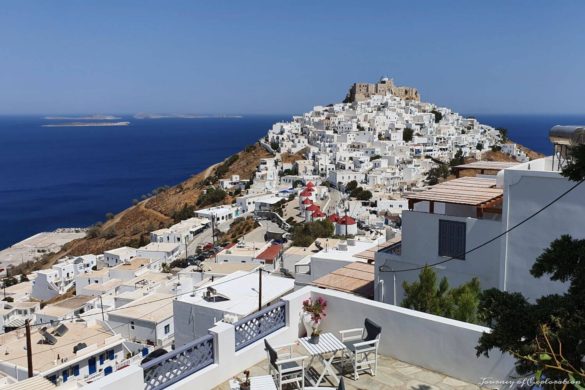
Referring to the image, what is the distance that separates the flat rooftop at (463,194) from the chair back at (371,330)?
11.0ft

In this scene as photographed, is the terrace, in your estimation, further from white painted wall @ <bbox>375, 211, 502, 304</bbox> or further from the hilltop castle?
the hilltop castle

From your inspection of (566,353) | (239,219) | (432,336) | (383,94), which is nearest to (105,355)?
(432,336)

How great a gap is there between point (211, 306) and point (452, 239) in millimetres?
7148

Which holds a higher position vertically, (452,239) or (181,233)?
(452,239)

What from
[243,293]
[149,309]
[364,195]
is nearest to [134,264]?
[149,309]

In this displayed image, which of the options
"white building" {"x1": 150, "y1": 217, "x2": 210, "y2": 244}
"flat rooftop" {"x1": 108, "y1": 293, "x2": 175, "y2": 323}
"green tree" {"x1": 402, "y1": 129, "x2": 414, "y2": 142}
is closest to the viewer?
"flat rooftop" {"x1": 108, "y1": 293, "x2": 175, "y2": 323}

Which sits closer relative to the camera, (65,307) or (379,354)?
(379,354)

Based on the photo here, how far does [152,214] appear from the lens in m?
66.0

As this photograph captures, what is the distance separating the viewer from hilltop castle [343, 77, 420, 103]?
399ft

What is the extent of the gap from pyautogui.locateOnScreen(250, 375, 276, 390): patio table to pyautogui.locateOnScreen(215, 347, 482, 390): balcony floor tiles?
424mm


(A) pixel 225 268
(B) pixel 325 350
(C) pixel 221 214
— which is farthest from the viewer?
(C) pixel 221 214

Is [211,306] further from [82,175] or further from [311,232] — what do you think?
[82,175]

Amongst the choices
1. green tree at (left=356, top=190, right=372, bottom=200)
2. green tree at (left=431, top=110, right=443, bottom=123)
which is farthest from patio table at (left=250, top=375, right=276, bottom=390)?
green tree at (left=431, top=110, right=443, bottom=123)

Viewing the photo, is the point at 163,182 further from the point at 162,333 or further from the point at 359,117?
the point at 162,333
